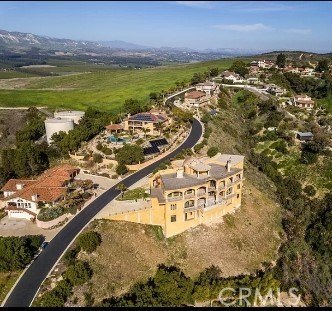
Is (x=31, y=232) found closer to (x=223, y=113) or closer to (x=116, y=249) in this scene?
(x=116, y=249)

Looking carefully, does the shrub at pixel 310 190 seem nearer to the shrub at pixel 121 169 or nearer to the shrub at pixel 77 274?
the shrub at pixel 121 169

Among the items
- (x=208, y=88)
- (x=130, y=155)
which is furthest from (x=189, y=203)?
(x=208, y=88)

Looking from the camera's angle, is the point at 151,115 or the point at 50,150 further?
the point at 151,115

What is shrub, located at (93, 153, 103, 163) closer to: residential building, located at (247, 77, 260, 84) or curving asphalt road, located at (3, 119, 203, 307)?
curving asphalt road, located at (3, 119, 203, 307)

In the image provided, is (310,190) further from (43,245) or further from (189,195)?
(43,245)
